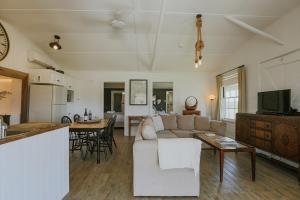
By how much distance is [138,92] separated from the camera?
7.25m

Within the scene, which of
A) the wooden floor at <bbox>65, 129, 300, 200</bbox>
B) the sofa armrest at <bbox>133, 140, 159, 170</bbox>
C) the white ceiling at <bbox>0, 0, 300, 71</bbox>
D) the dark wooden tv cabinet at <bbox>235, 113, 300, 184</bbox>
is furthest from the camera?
the white ceiling at <bbox>0, 0, 300, 71</bbox>

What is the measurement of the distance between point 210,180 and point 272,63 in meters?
3.06

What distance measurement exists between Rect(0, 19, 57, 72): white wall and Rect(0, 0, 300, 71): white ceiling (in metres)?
0.19

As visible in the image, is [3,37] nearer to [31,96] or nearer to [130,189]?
[31,96]

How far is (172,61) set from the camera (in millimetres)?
6508

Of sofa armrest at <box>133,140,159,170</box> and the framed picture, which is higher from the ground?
the framed picture

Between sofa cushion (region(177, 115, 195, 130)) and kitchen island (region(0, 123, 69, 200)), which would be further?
sofa cushion (region(177, 115, 195, 130))

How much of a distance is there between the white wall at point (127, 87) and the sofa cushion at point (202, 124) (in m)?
1.81

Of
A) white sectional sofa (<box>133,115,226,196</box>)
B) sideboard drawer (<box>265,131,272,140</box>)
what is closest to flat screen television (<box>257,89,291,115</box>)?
sideboard drawer (<box>265,131,272,140</box>)

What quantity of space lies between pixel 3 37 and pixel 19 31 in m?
0.59

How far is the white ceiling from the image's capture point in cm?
381

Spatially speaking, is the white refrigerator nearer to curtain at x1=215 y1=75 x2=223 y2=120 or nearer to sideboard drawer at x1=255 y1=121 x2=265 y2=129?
sideboard drawer at x1=255 y1=121 x2=265 y2=129

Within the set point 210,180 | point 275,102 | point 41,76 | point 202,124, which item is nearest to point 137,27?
point 41,76

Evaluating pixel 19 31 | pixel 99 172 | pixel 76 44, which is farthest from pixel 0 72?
pixel 99 172
